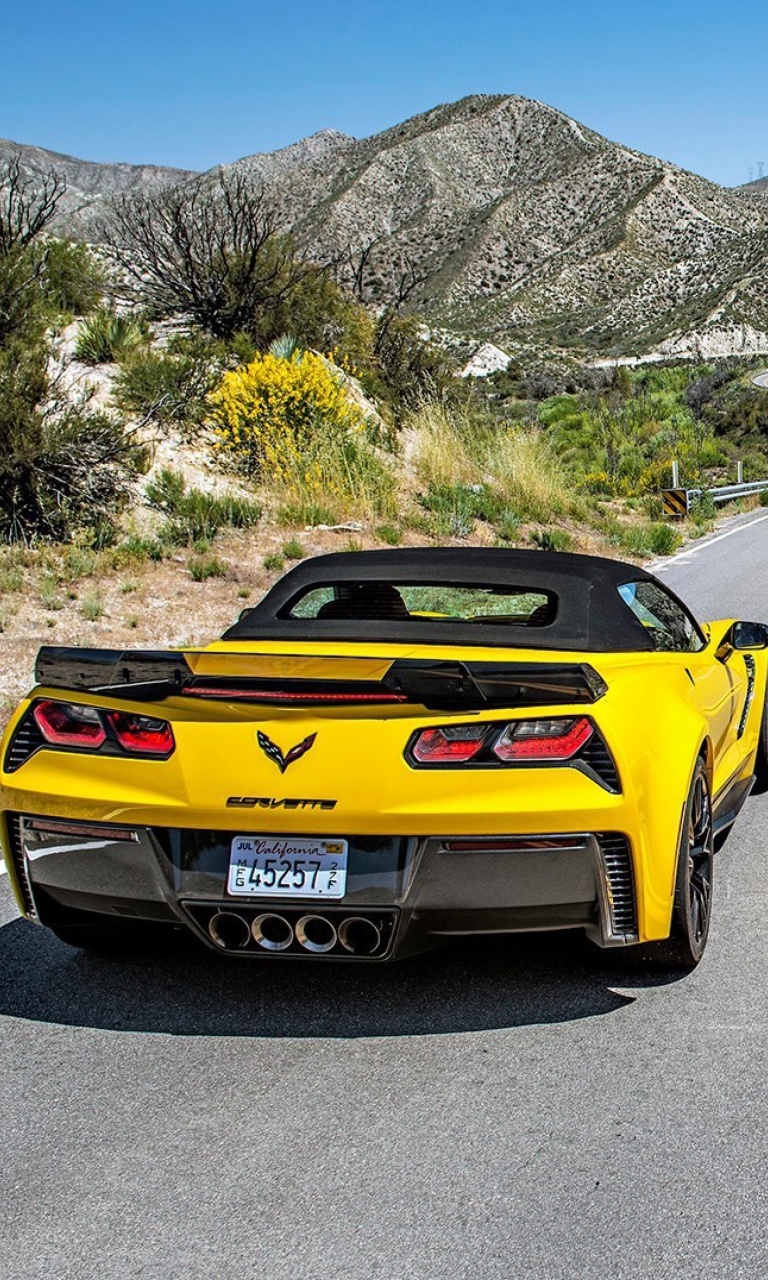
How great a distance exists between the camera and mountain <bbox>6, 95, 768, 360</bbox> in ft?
299

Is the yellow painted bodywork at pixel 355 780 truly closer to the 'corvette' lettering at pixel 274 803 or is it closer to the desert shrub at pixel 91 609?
the 'corvette' lettering at pixel 274 803

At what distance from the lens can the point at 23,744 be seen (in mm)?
3967

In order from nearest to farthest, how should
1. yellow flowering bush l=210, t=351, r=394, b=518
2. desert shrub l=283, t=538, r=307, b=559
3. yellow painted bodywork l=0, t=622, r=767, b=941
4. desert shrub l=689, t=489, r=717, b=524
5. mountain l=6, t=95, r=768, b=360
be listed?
yellow painted bodywork l=0, t=622, r=767, b=941, desert shrub l=283, t=538, r=307, b=559, yellow flowering bush l=210, t=351, r=394, b=518, desert shrub l=689, t=489, r=717, b=524, mountain l=6, t=95, r=768, b=360

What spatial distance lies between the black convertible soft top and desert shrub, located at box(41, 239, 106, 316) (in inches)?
605

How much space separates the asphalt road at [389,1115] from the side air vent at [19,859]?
31 centimetres

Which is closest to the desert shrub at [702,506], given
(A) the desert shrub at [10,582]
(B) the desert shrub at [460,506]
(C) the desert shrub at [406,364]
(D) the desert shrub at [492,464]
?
(C) the desert shrub at [406,364]

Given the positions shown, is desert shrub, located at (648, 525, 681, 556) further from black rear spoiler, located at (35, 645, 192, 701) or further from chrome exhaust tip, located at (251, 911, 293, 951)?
chrome exhaust tip, located at (251, 911, 293, 951)

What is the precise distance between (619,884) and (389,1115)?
89 cm

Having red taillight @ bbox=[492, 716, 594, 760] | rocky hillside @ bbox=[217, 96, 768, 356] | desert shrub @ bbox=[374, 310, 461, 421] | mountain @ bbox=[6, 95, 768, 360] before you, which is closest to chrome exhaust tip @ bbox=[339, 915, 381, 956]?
red taillight @ bbox=[492, 716, 594, 760]

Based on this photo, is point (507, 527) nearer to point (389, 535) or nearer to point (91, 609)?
point (389, 535)

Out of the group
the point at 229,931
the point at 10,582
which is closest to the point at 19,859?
the point at 229,931

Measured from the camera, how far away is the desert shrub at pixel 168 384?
17.0m

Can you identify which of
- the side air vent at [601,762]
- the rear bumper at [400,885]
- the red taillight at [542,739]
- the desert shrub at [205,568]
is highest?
the red taillight at [542,739]

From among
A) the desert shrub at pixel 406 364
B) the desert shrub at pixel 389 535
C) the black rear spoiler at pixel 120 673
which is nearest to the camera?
the black rear spoiler at pixel 120 673
